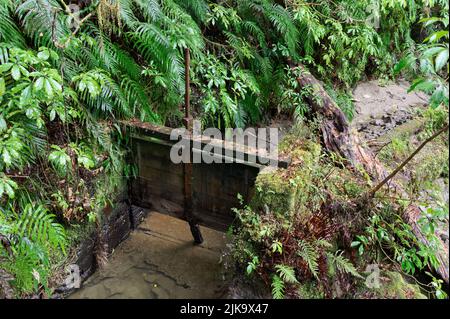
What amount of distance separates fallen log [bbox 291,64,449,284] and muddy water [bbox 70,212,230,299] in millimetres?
1869

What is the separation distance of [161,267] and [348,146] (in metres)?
2.75

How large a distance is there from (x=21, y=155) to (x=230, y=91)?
306 centimetres

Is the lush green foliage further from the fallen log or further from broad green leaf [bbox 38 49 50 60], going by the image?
the fallen log

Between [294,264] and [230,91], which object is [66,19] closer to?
[230,91]

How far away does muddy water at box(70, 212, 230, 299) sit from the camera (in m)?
4.07

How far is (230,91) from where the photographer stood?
5.71m

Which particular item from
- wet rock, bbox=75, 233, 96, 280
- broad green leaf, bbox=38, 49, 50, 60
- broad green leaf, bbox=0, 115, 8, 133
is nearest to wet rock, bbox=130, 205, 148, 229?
wet rock, bbox=75, 233, 96, 280

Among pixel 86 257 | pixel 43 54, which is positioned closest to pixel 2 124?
pixel 43 54

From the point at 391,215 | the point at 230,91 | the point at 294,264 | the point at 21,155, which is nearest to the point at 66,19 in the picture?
the point at 21,155

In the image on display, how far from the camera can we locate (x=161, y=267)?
4383mm

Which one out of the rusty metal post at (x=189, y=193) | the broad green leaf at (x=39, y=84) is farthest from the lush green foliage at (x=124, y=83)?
the rusty metal post at (x=189, y=193)

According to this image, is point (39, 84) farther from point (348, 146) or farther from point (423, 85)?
point (348, 146)

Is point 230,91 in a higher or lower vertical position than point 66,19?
lower

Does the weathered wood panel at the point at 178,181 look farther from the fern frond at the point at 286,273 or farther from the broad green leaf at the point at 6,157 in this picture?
the broad green leaf at the point at 6,157
